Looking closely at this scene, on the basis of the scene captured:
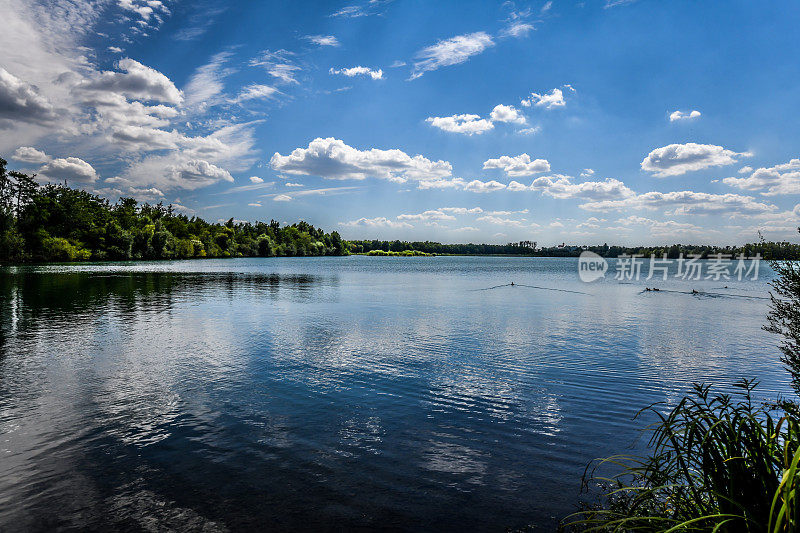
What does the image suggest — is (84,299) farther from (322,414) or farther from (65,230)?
(65,230)

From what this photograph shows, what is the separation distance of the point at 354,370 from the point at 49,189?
165545mm

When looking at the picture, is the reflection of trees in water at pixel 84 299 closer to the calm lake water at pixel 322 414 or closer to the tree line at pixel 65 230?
the calm lake water at pixel 322 414

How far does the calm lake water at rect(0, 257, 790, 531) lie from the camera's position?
28.2ft

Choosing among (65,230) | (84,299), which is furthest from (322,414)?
(65,230)

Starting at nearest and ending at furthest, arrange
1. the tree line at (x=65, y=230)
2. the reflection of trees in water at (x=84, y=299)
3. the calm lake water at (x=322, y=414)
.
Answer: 1. the calm lake water at (x=322, y=414)
2. the reflection of trees in water at (x=84, y=299)
3. the tree line at (x=65, y=230)

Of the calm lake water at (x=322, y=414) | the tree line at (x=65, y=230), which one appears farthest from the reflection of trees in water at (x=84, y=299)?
the tree line at (x=65, y=230)

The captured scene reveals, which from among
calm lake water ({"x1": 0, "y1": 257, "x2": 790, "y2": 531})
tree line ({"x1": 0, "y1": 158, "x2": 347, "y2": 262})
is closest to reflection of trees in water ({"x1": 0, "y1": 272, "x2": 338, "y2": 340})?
calm lake water ({"x1": 0, "y1": 257, "x2": 790, "y2": 531})

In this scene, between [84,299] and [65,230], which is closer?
[84,299]

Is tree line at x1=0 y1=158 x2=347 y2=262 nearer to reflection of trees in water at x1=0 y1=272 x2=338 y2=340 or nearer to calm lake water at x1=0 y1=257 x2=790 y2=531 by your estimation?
reflection of trees in water at x1=0 y1=272 x2=338 y2=340

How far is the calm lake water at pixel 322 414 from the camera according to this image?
8.59 meters

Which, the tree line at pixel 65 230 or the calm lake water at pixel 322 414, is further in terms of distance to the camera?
the tree line at pixel 65 230

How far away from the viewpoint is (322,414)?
44.7 ft

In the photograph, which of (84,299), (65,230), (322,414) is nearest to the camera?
(322,414)

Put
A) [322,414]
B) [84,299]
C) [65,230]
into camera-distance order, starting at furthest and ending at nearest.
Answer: [65,230] → [84,299] → [322,414]
